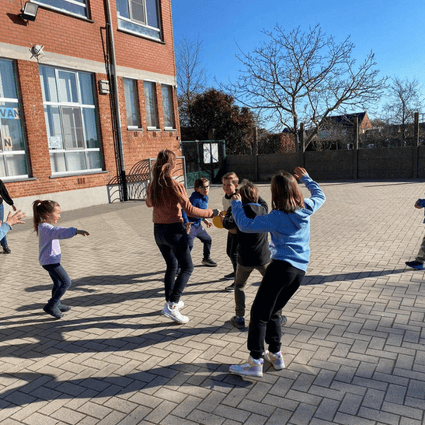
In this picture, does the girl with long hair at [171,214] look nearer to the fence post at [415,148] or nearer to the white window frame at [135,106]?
the white window frame at [135,106]

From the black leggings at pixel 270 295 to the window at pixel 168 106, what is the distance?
51.7 feet

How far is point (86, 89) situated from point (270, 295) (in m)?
13.2

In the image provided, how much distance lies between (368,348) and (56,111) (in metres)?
12.4

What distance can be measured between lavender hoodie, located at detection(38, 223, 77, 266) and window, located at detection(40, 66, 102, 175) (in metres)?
9.38

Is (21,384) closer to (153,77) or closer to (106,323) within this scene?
(106,323)

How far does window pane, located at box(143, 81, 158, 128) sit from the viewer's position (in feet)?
56.1

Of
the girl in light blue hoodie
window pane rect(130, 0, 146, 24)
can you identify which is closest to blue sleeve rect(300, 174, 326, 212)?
the girl in light blue hoodie

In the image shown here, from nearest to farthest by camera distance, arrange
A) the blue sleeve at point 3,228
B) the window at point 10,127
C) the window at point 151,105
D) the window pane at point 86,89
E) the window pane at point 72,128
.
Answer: the blue sleeve at point 3,228 < the window at point 10,127 < the window pane at point 72,128 < the window pane at point 86,89 < the window at point 151,105

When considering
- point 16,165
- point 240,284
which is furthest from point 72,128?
point 240,284

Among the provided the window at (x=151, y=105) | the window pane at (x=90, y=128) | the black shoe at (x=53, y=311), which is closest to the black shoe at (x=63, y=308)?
the black shoe at (x=53, y=311)

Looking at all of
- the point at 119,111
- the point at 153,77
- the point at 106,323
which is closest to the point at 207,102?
the point at 153,77

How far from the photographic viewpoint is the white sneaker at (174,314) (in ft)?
14.2

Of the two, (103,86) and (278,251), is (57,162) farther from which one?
(278,251)

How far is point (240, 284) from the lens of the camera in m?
4.08
